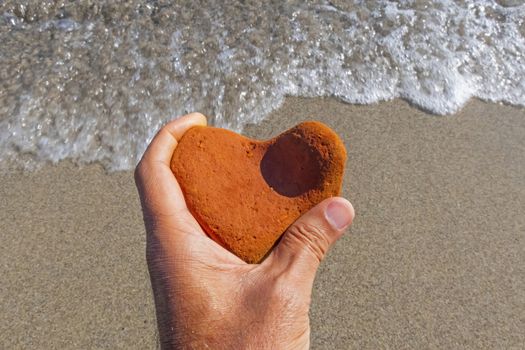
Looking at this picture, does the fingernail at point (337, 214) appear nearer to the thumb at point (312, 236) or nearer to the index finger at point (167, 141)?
the thumb at point (312, 236)

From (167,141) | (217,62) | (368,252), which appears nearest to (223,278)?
(167,141)

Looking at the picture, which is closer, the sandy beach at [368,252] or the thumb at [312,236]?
the thumb at [312,236]

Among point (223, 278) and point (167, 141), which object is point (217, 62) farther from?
point (223, 278)

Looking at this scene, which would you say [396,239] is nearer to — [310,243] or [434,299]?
[434,299]

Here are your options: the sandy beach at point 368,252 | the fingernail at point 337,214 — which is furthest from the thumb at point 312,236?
the sandy beach at point 368,252

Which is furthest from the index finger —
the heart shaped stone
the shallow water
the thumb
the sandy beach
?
the shallow water

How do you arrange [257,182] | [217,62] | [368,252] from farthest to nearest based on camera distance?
[217,62], [368,252], [257,182]

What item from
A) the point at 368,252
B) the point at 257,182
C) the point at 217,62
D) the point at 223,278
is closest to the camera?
the point at 223,278
